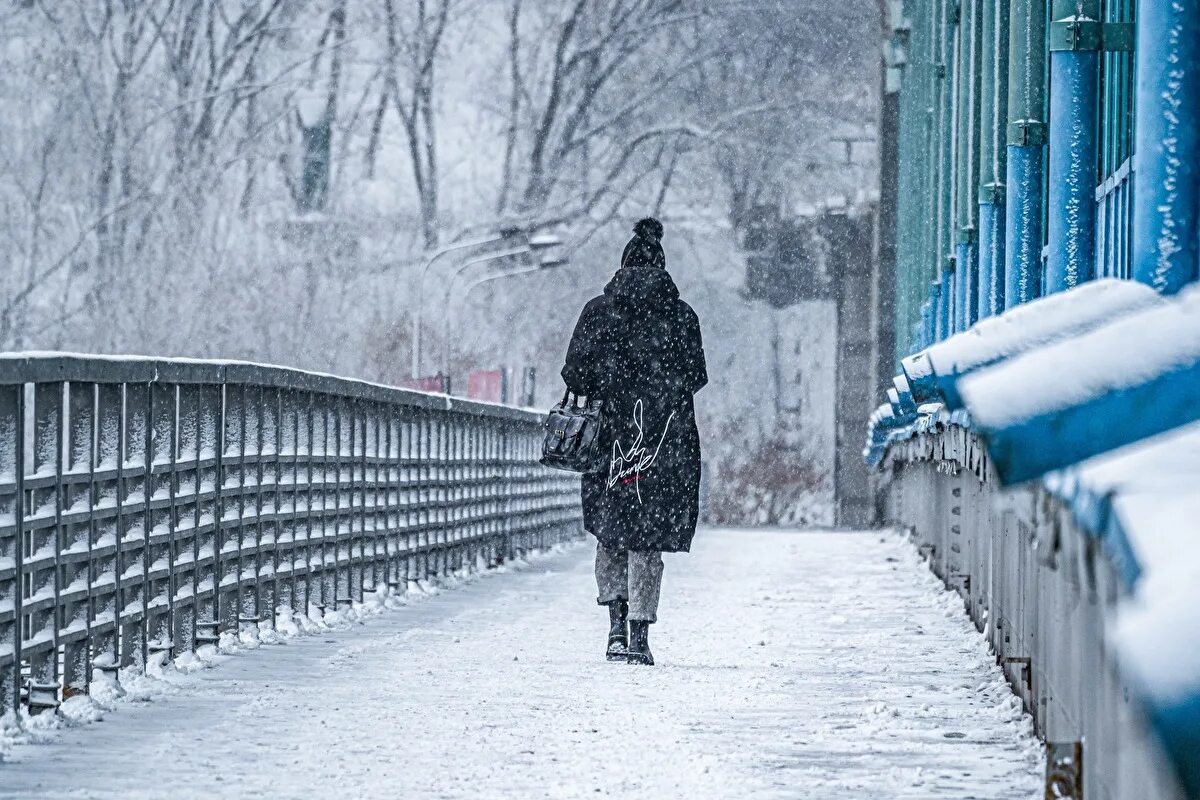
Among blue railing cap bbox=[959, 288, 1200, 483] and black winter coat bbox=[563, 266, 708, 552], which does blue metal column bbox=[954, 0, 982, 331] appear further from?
blue railing cap bbox=[959, 288, 1200, 483]

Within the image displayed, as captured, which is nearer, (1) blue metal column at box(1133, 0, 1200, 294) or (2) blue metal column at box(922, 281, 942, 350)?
(1) blue metal column at box(1133, 0, 1200, 294)

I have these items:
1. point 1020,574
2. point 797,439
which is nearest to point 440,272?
point 797,439

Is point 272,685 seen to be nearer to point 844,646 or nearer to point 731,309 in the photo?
point 844,646

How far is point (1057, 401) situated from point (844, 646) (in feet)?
24.5

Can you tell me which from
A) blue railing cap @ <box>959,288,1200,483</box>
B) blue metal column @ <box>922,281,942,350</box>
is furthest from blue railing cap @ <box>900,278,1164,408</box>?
blue metal column @ <box>922,281,942,350</box>

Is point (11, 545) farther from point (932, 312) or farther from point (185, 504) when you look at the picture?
point (932, 312)

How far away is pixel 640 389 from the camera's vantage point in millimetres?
10227

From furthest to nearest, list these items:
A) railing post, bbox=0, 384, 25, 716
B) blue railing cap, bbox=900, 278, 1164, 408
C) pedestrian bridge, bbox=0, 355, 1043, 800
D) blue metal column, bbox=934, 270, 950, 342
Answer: blue metal column, bbox=934, 270, 950, 342 → railing post, bbox=0, 384, 25, 716 → pedestrian bridge, bbox=0, 355, 1043, 800 → blue railing cap, bbox=900, 278, 1164, 408

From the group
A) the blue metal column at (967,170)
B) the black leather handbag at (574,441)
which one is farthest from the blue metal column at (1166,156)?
the blue metal column at (967,170)

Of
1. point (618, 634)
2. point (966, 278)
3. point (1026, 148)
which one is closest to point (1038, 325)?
point (618, 634)

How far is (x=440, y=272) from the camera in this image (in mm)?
54031

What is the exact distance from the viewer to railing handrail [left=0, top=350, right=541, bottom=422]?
7.04 metres

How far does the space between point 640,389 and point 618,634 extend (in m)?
1.07
